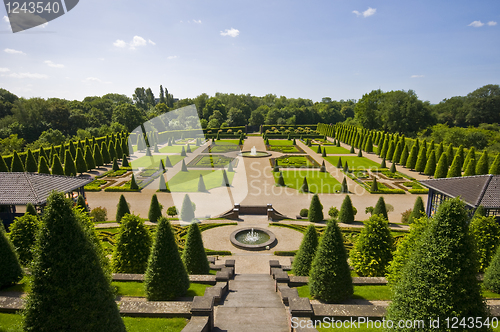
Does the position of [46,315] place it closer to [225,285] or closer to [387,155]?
[225,285]

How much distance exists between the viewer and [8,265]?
9648 mm

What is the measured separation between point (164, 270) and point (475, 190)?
67.7 feet

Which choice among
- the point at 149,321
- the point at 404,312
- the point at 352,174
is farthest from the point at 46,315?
the point at 352,174

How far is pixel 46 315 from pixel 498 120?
9571 cm

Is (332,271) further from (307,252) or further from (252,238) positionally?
(252,238)

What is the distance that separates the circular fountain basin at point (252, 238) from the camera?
17672 millimetres

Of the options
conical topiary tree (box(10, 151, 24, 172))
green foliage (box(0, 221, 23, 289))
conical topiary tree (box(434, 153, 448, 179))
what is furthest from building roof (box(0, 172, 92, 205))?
conical topiary tree (box(434, 153, 448, 179))

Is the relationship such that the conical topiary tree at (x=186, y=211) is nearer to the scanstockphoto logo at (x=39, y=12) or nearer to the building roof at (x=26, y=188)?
the building roof at (x=26, y=188)

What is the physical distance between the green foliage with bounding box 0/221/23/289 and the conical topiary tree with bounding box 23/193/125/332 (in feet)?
20.5

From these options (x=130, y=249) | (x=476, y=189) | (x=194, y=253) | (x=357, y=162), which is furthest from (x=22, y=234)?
(x=357, y=162)

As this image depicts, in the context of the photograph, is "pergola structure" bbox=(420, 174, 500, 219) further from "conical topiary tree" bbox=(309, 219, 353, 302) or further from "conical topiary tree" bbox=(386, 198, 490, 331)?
"conical topiary tree" bbox=(386, 198, 490, 331)

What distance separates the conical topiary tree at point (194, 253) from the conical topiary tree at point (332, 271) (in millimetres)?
5133

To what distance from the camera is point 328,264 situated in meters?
9.45

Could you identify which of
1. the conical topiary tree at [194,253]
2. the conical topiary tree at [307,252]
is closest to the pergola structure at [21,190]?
the conical topiary tree at [194,253]
